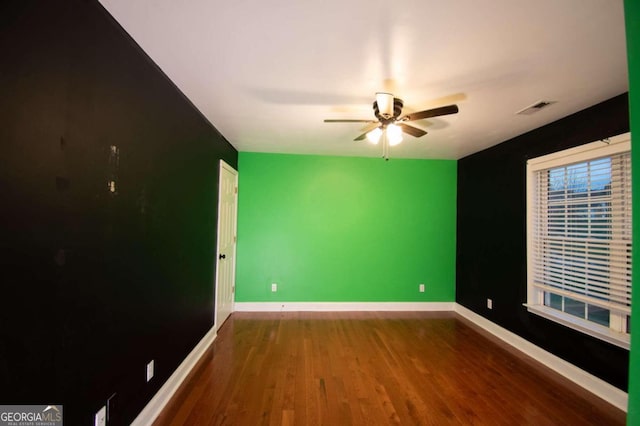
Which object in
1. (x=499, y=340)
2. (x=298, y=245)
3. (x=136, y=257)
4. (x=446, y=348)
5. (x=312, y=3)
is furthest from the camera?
(x=298, y=245)

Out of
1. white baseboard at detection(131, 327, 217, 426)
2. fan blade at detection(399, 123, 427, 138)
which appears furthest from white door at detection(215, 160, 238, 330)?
fan blade at detection(399, 123, 427, 138)

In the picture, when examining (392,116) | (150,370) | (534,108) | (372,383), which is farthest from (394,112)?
(150,370)

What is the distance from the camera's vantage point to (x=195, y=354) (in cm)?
251

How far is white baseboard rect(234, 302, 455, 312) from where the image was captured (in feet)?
12.9

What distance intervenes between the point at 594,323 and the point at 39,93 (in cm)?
397

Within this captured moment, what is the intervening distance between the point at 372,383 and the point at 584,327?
1.89 m

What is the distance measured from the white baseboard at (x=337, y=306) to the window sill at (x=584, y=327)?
147 cm

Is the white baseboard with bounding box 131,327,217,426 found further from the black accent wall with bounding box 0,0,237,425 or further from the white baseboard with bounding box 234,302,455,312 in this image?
the white baseboard with bounding box 234,302,455,312

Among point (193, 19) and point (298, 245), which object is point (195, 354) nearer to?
point (298, 245)

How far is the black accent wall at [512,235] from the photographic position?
2.12 meters

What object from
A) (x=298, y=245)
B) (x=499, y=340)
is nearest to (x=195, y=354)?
(x=298, y=245)

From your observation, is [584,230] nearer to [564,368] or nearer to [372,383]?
[564,368]

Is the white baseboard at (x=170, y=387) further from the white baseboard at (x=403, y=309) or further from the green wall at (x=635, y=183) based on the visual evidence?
the green wall at (x=635, y=183)

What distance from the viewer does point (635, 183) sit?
872 mm
